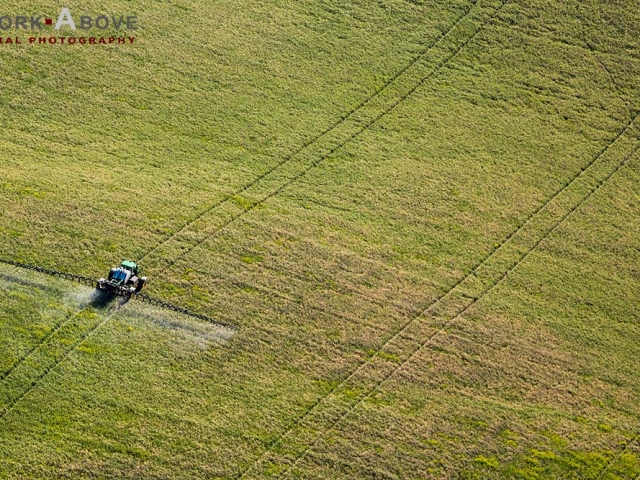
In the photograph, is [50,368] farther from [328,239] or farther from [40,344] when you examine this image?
[328,239]

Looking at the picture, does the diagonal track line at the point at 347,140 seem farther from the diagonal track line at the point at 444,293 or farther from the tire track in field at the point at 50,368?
the tire track in field at the point at 50,368

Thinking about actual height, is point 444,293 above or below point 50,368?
below

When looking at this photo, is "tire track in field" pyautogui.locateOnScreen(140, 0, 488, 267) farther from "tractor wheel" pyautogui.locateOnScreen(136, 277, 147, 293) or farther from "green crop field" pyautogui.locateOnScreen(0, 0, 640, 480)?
"tractor wheel" pyautogui.locateOnScreen(136, 277, 147, 293)

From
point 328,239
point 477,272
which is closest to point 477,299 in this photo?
point 477,272

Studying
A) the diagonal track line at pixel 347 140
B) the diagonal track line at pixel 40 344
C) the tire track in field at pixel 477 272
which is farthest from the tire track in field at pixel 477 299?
the diagonal track line at pixel 40 344

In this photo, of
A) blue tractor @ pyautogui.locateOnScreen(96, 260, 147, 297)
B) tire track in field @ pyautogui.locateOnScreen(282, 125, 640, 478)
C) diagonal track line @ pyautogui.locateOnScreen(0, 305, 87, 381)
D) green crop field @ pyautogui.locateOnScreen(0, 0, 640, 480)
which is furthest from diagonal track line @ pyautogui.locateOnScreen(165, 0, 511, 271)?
tire track in field @ pyautogui.locateOnScreen(282, 125, 640, 478)

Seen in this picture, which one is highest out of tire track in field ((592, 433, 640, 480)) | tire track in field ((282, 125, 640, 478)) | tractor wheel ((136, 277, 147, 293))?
tractor wheel ((136, 277, 147, 293))
